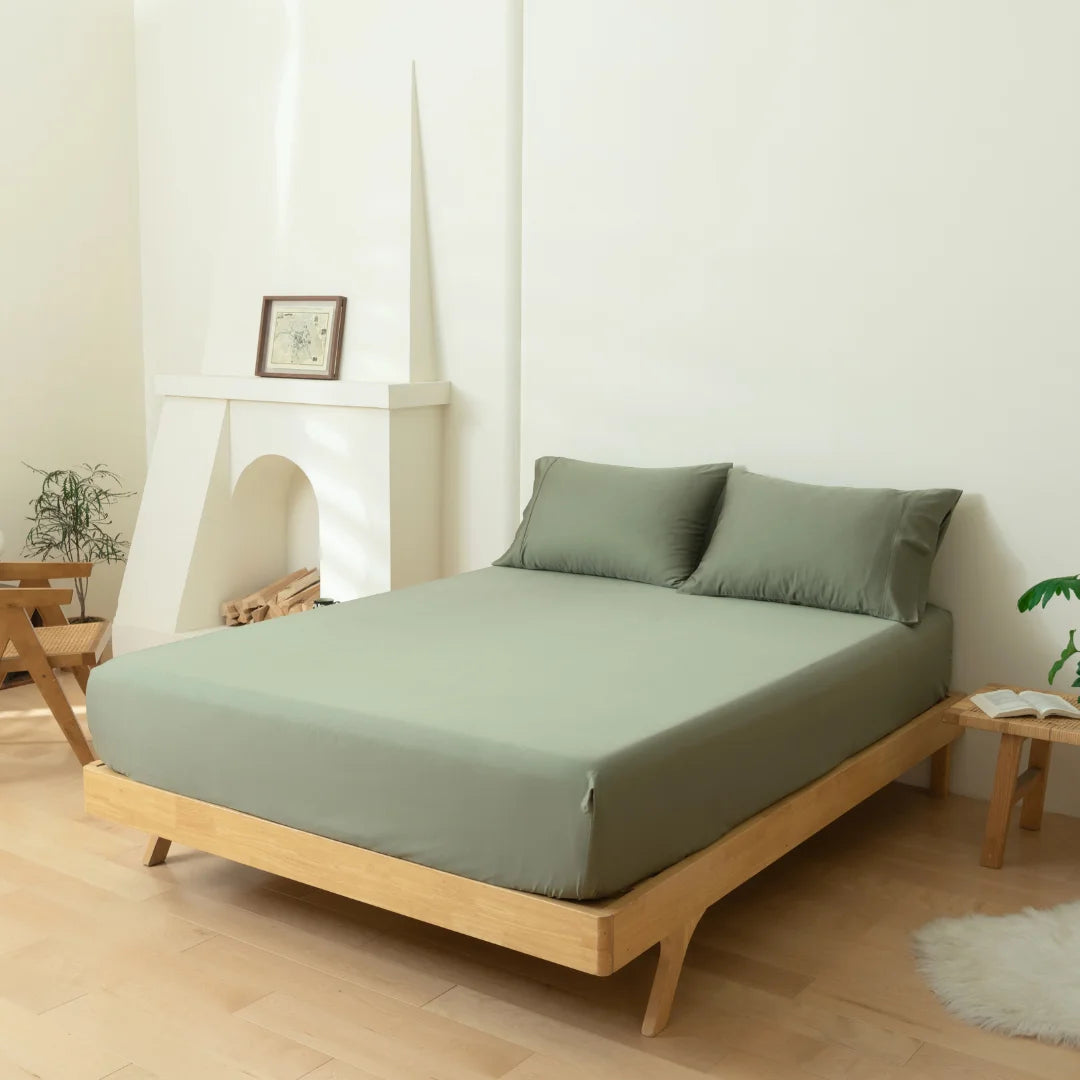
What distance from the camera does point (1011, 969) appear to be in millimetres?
3090

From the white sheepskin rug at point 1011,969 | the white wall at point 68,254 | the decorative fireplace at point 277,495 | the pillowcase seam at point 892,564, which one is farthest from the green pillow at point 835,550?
the white wall at point 68,254

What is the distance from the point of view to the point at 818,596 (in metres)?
4.14

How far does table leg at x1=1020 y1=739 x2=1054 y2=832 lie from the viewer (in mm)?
4035

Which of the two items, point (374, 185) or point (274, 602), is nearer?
point (374, 185)

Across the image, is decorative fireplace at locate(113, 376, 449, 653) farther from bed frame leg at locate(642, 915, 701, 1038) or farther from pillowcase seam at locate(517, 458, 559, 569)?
bed frame leg at locate(642, 915, 701, 1038)

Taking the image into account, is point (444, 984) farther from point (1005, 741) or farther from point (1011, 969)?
point (1005, 741)

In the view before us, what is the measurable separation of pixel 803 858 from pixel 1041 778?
2.72 feet

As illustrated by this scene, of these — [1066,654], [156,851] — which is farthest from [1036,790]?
[156,851]

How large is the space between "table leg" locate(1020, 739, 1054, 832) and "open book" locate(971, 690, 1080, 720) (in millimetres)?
189

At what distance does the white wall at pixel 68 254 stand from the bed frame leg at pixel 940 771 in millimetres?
3975

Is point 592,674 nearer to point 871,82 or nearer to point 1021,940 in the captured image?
point 1021,940

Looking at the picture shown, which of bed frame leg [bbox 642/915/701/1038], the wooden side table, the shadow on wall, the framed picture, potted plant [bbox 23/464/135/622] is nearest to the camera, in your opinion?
bed frame leg [bbox 642/915/701/1038]

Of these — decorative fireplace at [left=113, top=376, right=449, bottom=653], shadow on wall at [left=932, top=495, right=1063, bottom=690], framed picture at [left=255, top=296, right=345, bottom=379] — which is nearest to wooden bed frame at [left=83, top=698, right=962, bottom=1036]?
shadow on wall at [left=932, top=495, right=1063, bottom=690]

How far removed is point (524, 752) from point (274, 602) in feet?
10.8
